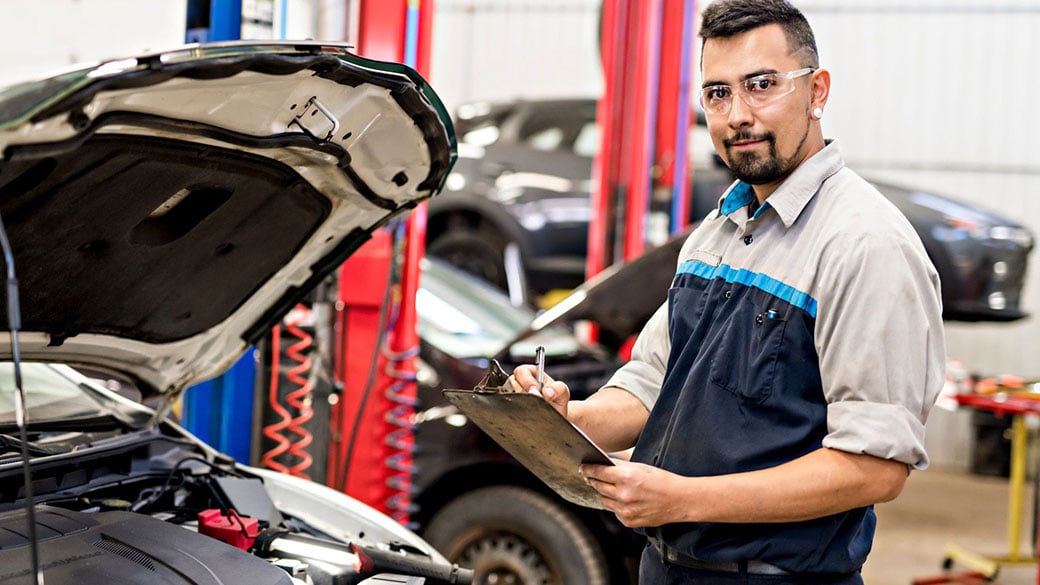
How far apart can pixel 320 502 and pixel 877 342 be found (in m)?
1.46

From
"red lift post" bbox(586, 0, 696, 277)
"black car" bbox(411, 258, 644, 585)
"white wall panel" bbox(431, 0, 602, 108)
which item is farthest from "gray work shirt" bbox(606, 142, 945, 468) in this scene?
"white wall panel" bbox(431, 0, 602, 108)

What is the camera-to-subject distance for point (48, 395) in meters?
2.55

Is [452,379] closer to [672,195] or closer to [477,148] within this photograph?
[672,195]

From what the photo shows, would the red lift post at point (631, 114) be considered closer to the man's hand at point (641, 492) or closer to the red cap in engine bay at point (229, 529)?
the red cap in engine bay at point (229, 529)

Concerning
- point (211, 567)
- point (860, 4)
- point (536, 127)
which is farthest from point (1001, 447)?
point (211, 567)

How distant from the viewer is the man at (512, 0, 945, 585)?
5.90 feet

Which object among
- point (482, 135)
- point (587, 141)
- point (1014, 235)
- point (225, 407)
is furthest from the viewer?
point (482, 135)

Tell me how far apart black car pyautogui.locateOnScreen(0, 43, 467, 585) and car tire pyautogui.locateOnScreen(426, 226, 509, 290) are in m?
5.61

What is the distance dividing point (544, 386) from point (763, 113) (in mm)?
617

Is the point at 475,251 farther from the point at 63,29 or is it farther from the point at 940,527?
the point at 940,527

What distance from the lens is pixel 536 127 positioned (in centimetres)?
854

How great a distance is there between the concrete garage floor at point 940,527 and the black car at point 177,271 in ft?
13.6

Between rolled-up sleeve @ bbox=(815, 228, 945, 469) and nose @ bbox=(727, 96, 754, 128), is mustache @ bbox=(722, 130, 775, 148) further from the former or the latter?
rolled-up sleeve @ bbox=(815, 228, 945, 469)

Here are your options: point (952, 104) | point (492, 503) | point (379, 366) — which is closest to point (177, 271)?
point (379, 366)
